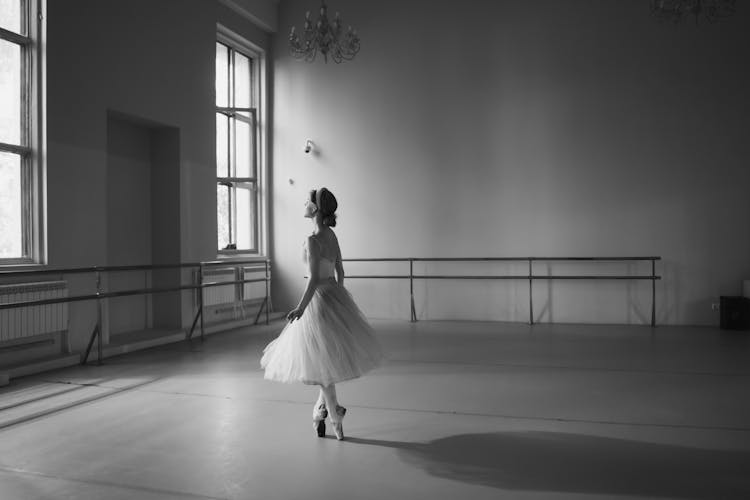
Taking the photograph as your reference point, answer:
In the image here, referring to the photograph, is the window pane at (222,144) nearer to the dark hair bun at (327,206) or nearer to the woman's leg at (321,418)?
the dark hair bun at (327,206)

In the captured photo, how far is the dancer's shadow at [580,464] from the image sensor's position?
2.39 metres

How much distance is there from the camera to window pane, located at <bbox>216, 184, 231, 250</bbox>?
8.12m

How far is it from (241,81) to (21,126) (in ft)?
13.2

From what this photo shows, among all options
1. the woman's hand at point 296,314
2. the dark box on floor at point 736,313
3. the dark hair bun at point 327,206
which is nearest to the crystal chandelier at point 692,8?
the dark box on floor at point 736,313

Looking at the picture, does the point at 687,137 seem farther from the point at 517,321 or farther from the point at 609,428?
the point at 609,428

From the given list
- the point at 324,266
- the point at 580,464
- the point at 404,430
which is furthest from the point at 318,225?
the point at 580,464

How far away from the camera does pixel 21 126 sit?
16.6 feet

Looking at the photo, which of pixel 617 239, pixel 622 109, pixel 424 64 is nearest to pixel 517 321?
pixel 617 239

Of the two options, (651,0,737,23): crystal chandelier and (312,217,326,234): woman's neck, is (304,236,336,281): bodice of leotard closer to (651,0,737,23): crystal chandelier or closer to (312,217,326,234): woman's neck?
(312,217,326,234): woman's neck

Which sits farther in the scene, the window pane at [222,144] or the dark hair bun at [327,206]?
the window pane at [222,144]

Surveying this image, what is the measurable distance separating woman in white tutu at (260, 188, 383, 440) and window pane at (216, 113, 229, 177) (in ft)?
17.5

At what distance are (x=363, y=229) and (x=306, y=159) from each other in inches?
56.1

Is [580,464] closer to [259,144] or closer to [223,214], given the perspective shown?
[223,214]

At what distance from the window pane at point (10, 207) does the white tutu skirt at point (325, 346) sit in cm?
314
